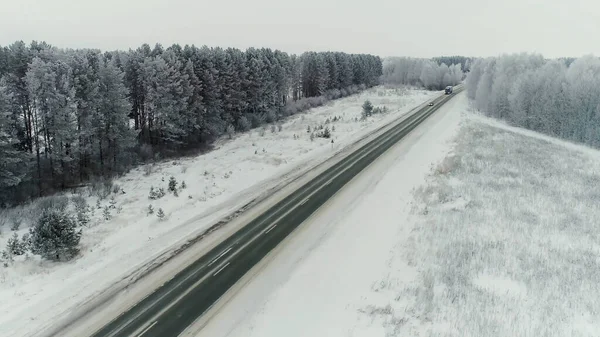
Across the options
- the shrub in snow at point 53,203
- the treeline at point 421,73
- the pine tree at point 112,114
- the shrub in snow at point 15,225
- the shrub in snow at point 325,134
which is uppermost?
the treeline at point 421,73

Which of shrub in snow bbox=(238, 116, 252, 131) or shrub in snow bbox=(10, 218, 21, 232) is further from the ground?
shrub in snow bbox=(238, 116, 252, 131)

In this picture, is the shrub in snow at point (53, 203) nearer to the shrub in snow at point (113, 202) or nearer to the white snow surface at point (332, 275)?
the shrub in snow at point (113, 202)

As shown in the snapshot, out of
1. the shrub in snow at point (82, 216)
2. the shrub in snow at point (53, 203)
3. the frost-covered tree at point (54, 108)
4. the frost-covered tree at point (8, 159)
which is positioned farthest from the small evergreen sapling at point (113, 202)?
the frost-covered tree at point (54, 108)

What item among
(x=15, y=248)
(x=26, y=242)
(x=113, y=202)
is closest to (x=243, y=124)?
(x=113, y=202)

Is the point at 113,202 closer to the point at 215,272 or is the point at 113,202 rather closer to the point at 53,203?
the point at 53,203

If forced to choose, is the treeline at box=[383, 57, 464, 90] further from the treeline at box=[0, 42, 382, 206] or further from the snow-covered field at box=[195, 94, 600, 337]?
the snow-covered field at box=[195, 94, 600, 337]

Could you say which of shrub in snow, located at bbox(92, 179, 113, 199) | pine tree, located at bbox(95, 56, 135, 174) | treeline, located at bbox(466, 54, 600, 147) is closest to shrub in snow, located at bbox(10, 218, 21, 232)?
shrub in snow, located at bbox(92, 179, 113, 199)
